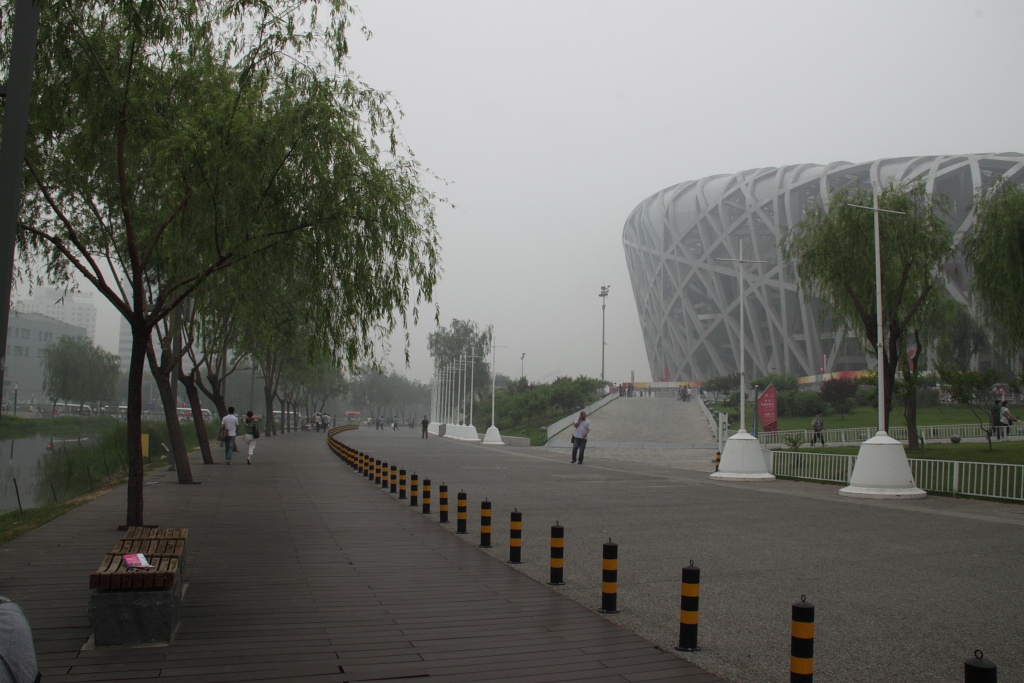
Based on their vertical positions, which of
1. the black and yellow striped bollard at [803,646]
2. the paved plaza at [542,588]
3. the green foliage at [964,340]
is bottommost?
the paved plaza at [542,588]

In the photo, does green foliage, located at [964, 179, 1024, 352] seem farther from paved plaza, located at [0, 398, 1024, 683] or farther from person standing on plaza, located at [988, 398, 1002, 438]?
person standing on plaza, located at [988, 398, 1002, 438]

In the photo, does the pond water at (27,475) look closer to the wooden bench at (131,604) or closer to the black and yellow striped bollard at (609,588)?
the wooden bench at (131,604)

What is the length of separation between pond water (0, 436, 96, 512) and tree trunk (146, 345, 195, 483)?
130 inches

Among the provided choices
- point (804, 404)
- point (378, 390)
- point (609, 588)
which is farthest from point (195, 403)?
point (378, 390)

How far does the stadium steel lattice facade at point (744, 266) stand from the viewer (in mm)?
76812

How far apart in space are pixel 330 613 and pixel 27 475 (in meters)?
25.1

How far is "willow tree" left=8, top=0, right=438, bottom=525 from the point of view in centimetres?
967

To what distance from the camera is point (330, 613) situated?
7.13 meters

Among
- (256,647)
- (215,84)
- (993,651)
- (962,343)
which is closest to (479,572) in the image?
(256,647)

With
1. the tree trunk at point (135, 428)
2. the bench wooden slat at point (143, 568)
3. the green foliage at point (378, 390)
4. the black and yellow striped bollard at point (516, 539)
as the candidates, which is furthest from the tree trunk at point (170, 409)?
the green foliage at point (378, 390)

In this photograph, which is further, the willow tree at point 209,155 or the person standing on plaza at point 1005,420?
the person standing on plaza at point 1005,420

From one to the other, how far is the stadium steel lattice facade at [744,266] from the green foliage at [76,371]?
58.8 meters

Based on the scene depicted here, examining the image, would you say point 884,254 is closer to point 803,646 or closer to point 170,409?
point 170,409

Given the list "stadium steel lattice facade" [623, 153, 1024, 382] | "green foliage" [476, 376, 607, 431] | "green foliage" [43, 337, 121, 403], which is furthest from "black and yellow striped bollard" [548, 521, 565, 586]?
"stadium steel lattice facade" [623, 153, 1024, 382]
